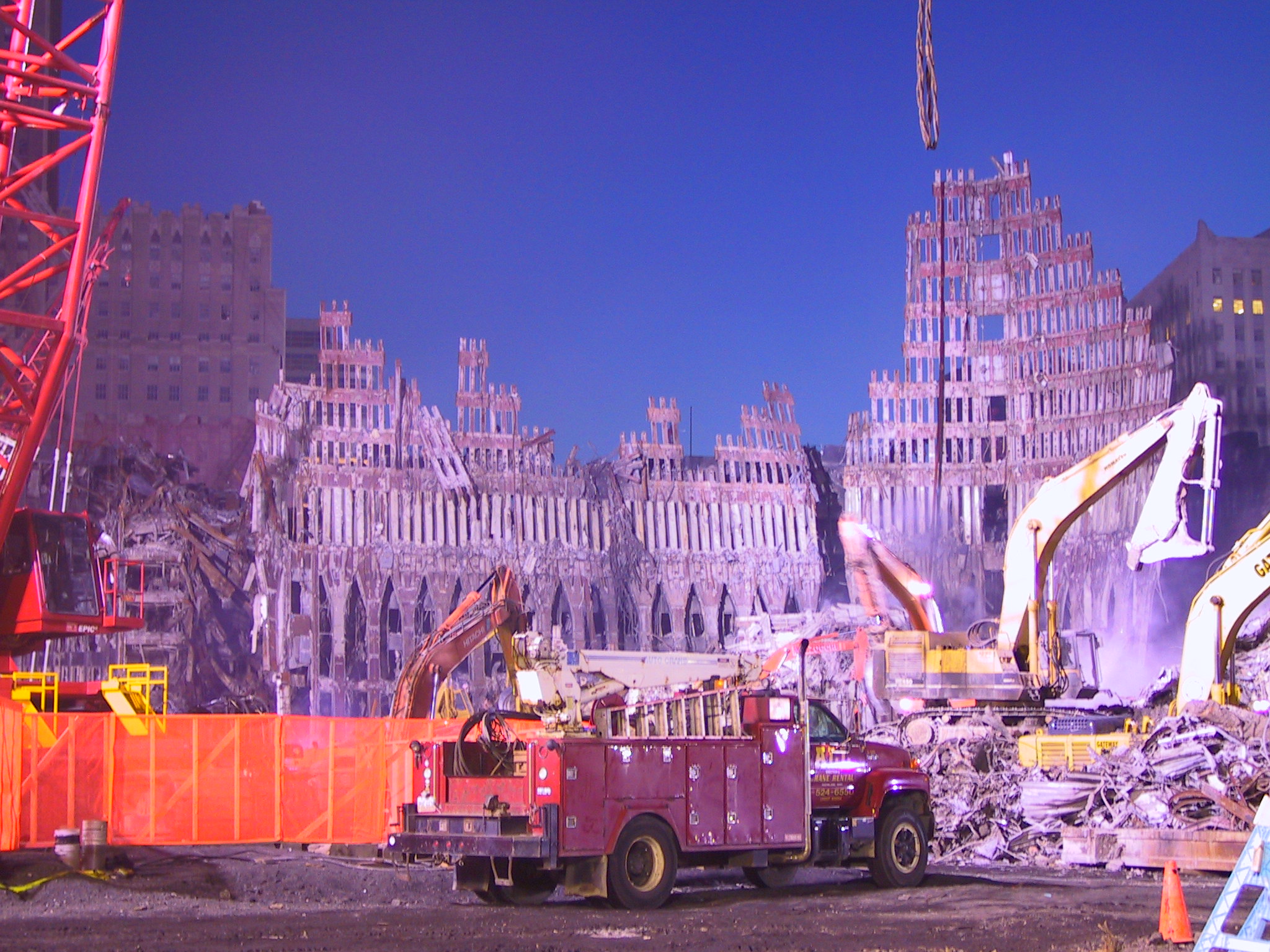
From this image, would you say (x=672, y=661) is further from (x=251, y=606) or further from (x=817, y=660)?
(x=251, y=606)

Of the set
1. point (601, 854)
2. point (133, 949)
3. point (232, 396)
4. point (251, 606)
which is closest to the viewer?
point (133, 949)

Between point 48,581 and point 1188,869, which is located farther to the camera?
point 48,581

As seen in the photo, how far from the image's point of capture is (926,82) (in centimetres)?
1653

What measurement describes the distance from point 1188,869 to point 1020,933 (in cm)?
677

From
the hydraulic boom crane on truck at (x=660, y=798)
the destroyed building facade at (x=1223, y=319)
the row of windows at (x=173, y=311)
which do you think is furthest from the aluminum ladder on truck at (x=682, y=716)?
the row of windows at (x=173, y=311)

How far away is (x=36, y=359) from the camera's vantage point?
82.4ft

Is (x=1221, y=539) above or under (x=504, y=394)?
under

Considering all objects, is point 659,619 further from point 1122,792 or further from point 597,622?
point 1122,792

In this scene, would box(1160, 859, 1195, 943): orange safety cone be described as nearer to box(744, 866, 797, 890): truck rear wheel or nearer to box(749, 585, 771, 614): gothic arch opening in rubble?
box(744, 866, 797, 890): truck rear wheel

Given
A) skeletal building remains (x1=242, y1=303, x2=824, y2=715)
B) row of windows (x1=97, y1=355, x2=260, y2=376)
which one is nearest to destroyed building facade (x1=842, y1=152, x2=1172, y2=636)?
skeletal building remains (x1=242, y1=303, x2=824, y2=715)

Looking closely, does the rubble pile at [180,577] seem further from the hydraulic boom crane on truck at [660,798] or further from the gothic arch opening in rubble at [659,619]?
the hydraulic boom crane on truck at [660,798]

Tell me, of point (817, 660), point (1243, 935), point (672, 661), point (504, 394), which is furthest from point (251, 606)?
point (1243, 935)

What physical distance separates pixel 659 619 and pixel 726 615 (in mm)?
2254

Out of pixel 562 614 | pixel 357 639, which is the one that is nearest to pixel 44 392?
pixel 357 639
